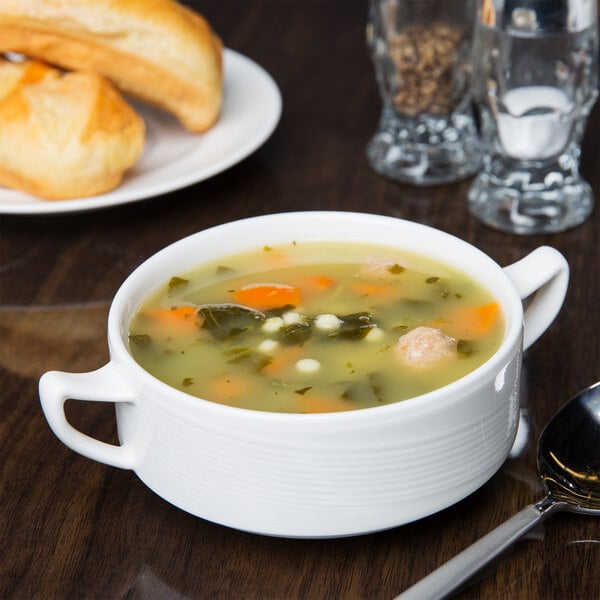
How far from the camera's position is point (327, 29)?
236 cm

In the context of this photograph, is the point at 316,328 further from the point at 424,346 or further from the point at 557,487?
the point at 557,487

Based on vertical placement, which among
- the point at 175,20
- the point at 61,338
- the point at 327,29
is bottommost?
the point at 327,29

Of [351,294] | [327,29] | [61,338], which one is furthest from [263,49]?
[351,294]

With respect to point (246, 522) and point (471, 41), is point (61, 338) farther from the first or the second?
point (471, 41)

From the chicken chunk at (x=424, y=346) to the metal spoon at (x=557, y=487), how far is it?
15cm

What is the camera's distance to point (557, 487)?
101 cm

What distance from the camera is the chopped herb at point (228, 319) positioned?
106 centimetres

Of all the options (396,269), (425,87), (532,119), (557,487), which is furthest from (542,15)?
(557,487)

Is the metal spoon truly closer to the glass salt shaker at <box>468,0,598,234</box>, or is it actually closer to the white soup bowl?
the white soup bowl

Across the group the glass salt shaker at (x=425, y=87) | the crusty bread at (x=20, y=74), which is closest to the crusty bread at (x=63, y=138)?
the crusty bread at (x=20, y=74)

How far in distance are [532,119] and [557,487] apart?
2.41ft

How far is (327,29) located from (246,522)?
1646 mm

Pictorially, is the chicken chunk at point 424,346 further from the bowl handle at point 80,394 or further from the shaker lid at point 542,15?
the shaker lid at point 542,15

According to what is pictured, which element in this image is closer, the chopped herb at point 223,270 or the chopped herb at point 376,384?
the chopped herb at point 376,384
